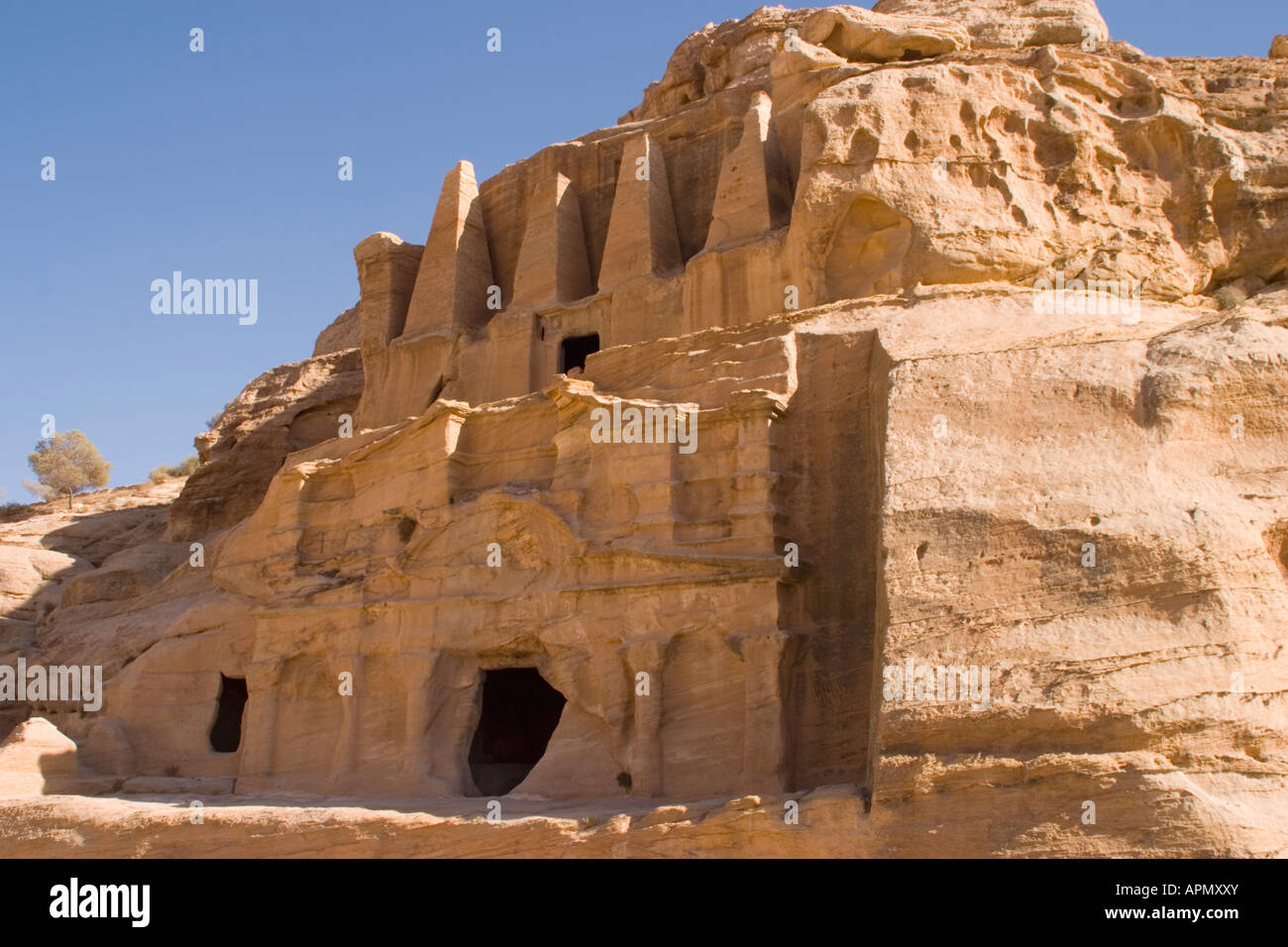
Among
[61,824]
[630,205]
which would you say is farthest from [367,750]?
[630,205]

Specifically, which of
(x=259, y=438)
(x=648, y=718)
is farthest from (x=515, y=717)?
(x=259, y=438)

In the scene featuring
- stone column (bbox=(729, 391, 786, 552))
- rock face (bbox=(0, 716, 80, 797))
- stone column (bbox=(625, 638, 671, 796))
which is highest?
stone column (bbox=(729, 391, 786, 552))

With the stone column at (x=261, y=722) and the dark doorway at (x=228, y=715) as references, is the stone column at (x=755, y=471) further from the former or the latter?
the dark doorway at (x=228, y=715)

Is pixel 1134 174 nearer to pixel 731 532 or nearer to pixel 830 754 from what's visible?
pixel 731 532

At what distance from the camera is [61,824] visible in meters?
16.5

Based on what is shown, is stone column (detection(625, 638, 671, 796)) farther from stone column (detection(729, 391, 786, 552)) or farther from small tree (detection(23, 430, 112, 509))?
small tree (detection(23, 430, 112, 509))

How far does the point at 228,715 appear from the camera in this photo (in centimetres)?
2047

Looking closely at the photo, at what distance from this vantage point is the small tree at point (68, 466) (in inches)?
1916

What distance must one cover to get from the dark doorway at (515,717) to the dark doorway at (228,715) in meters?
4.01
